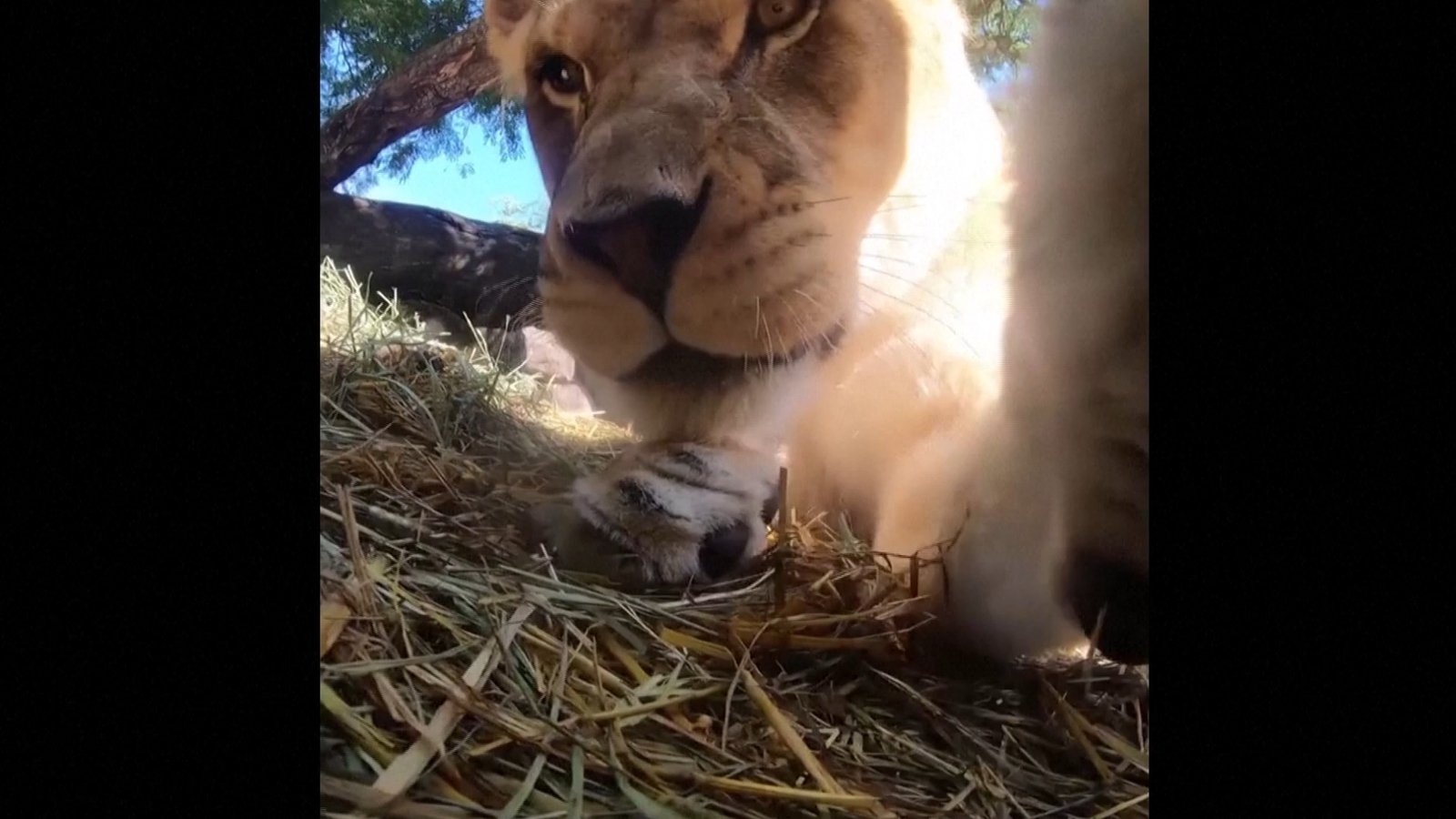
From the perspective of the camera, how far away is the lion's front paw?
1001 millimetres

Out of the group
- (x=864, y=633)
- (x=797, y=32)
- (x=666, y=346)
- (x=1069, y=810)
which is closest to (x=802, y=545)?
(x=864, y=633)

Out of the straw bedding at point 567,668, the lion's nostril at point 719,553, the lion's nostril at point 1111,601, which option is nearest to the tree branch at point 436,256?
the straw bedding at point 567,668

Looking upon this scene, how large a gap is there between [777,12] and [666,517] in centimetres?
48

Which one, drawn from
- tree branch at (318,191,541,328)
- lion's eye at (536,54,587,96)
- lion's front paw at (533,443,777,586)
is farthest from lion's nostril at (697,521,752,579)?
lion's eye at (536,54,587,96)

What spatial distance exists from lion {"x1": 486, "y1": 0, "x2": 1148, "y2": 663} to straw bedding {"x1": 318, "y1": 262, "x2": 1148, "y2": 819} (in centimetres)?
5

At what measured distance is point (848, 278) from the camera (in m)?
1.01

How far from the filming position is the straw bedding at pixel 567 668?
0.96 meters

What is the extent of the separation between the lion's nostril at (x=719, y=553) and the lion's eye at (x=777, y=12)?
47 cm

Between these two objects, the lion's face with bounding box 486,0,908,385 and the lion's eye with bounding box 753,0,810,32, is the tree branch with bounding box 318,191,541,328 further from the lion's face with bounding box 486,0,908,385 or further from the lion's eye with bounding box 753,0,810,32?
the lion's eye with bounding box 753,0,810,32

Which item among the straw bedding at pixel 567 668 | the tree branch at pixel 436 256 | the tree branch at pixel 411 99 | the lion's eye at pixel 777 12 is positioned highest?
the lion's eye at pixel 777 12

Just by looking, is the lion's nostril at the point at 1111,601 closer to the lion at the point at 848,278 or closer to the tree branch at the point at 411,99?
the lion at the point at 848,278

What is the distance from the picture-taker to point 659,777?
0.97m

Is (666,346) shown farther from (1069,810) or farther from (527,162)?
(1069,810)

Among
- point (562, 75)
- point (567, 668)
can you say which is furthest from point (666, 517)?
point (562, 75)
